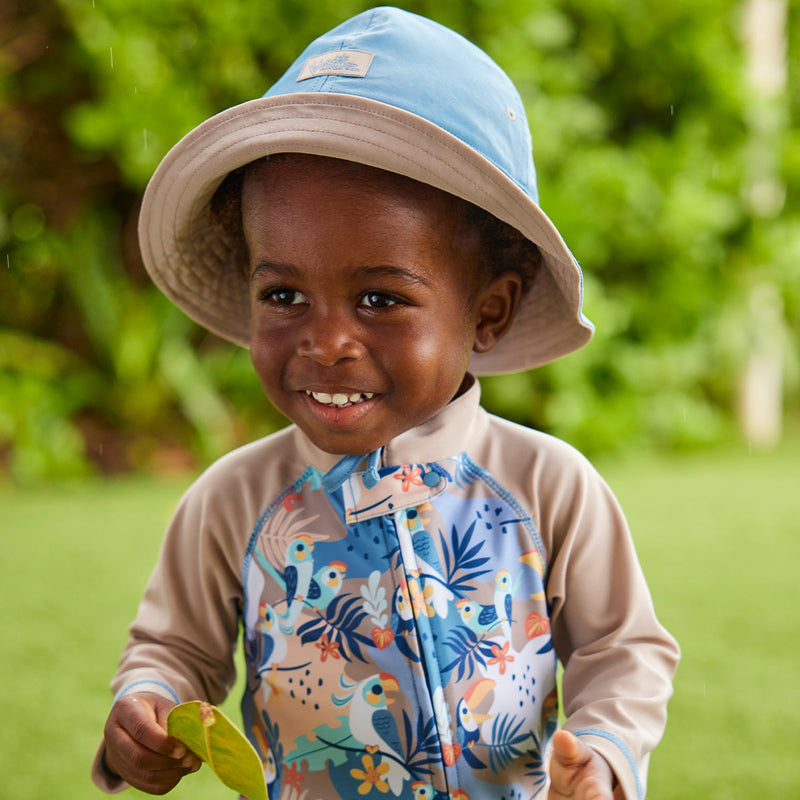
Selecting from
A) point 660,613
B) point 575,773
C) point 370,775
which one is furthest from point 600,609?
point 660,613

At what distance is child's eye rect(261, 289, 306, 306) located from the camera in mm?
929

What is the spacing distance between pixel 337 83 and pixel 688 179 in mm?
3249

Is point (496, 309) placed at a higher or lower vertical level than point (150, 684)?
higher

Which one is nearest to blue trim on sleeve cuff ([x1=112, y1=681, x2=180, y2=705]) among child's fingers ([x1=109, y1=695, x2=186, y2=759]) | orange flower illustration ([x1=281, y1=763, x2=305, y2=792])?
child's fingers ([x1=109, y1=695, x2=186, y2=759])

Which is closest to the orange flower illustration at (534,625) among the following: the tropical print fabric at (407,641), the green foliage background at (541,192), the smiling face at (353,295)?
the tropical print fabric at (407,641)

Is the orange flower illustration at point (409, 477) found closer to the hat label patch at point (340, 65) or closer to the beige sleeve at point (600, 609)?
the beige sleeve at point (600, 609)

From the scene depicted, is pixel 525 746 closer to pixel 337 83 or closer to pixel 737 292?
pixel 337 83

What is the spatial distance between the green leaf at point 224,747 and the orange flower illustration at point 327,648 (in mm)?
168

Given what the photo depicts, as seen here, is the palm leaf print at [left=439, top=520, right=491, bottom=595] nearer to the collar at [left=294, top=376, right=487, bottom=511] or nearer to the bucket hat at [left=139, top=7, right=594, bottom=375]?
the collar at [left=294, top=376, right=487, bottom=511]

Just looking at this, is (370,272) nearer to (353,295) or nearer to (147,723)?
(353,295)

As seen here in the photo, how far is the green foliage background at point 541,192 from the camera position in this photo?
3.42 meters

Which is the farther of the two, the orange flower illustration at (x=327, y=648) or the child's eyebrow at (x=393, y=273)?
the orange flower illustration at (x=327, y=648)

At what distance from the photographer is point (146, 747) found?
0.93 m

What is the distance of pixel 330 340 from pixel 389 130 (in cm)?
20
